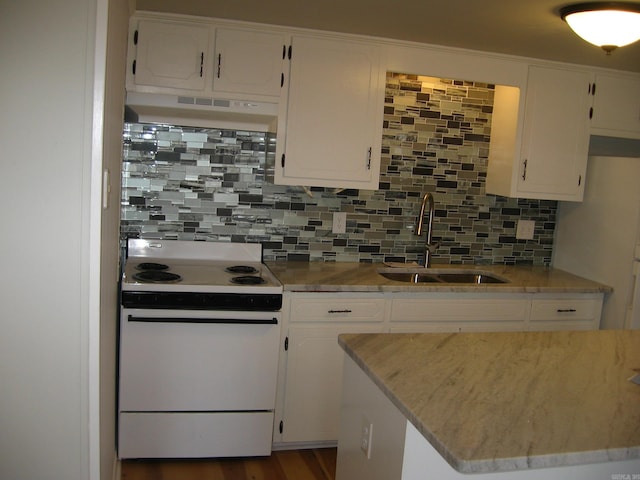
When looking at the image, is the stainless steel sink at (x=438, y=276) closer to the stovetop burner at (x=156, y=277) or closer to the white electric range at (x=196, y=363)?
the white electric range at (x=196, y=363)

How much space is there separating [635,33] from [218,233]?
2236 mm

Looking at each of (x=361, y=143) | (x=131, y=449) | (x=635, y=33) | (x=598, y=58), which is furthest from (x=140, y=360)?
(x=598, y=58)

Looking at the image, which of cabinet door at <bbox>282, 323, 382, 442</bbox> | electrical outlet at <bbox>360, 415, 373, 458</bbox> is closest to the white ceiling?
cabinet door at <bbox>282, 323, 382, 442</bbox>

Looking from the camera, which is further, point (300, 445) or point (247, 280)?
point (300, 445)

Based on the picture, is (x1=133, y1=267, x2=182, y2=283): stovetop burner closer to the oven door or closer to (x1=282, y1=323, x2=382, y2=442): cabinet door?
the oven door

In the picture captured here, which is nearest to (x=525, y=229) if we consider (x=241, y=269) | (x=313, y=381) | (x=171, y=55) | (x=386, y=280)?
(x=386, y=280)

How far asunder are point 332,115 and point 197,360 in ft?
4.67

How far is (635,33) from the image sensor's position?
2.32m

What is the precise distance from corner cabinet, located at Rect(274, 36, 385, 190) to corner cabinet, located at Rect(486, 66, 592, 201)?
0.83 meters

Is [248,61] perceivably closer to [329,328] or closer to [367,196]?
[367,196]

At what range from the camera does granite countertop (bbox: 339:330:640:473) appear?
1385 mm

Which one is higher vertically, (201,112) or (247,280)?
(201,112)

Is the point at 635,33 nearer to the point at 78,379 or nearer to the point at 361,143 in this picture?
the point at 361,143

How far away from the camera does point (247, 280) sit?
2.96 meters
